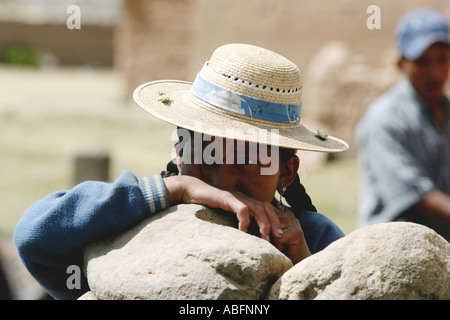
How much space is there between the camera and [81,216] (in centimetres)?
199

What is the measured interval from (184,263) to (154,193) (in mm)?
298

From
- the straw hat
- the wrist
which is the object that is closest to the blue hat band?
the straw hat

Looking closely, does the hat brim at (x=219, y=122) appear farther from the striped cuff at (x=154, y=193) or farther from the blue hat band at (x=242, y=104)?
the striped cuff at (x=154, y=193)

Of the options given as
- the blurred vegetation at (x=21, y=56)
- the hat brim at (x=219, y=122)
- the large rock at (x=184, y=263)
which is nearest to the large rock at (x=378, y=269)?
the large rock at (x=184, y=263)

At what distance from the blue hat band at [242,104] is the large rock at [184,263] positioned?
363 millimetres

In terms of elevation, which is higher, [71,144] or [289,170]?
[289,170]

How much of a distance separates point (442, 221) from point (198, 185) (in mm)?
2548

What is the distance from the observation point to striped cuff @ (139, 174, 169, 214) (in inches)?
80.8

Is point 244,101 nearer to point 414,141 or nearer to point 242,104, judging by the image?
point 242,104

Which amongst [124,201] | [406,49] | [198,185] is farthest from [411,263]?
[406,49]

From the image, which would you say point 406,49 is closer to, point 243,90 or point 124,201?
point 243,90

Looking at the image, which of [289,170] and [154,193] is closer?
[154,193]

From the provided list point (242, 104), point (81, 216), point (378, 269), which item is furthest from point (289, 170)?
point (81, 216)

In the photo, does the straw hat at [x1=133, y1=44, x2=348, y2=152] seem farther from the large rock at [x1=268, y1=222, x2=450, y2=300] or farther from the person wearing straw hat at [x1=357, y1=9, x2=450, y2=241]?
the person wearing straw hat at [x1=357, y1=9, x2=450, y2=241]
